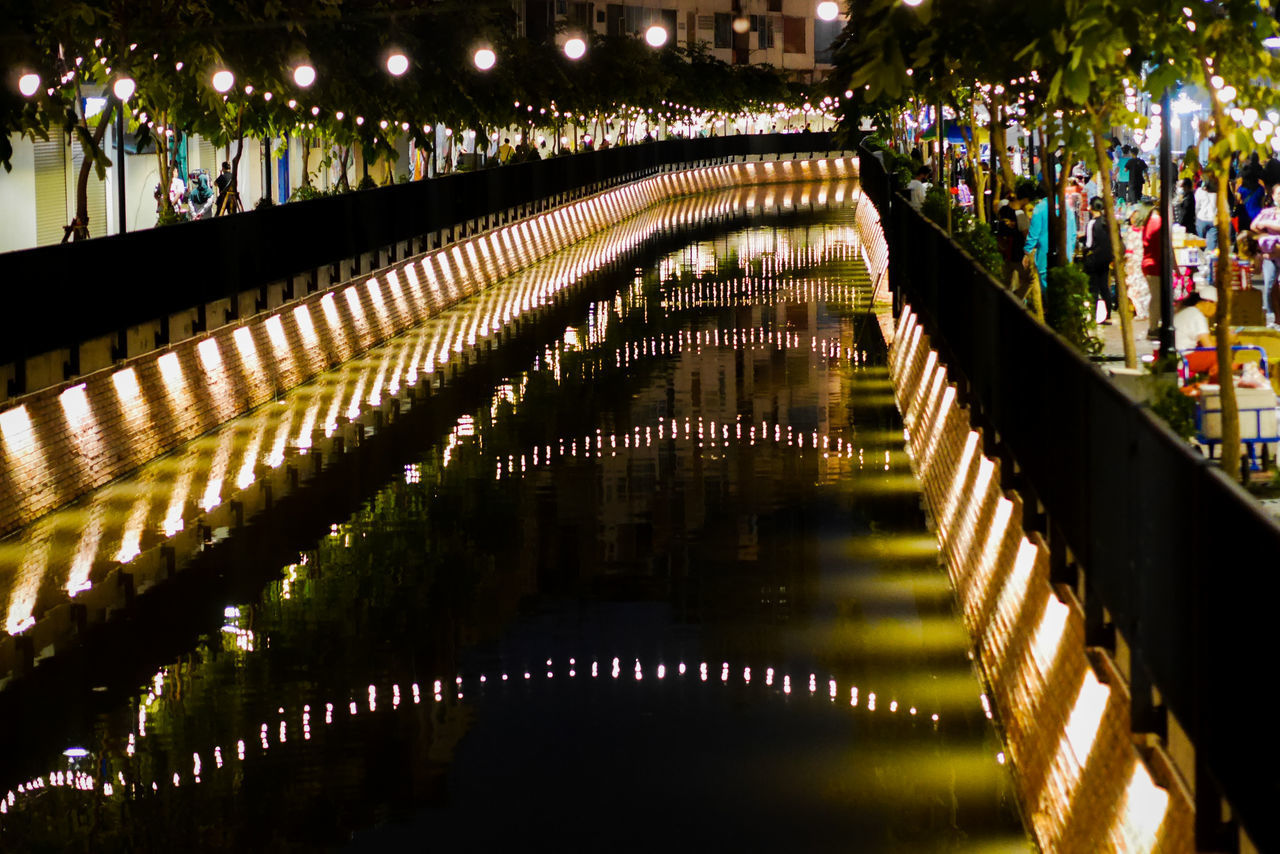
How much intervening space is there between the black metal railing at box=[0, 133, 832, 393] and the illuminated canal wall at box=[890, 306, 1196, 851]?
6587mm

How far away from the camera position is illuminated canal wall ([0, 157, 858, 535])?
14.9 meters

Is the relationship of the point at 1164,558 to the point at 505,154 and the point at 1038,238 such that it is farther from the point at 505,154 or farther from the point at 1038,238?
the point at 505,154

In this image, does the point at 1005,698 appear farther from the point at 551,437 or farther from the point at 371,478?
the point at 551,437

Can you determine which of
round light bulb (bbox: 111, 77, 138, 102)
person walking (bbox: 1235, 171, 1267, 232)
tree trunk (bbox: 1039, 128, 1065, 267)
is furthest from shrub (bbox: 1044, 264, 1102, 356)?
person walking (bbox: 1235, 171, 1267, 232)

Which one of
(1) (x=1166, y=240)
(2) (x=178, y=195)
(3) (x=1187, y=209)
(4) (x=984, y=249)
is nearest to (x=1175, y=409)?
(1) (x=1166, y=240)

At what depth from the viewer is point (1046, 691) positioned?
8.56 m

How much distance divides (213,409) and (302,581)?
6812 millimetres

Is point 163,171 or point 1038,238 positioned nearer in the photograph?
point 1038,238

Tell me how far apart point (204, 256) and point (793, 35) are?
132 m

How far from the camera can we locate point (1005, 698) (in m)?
9.43

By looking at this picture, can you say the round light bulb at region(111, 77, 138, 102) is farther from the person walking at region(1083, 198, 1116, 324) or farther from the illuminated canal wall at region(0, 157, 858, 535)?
the person walking at region(1083, 198, 1116, 324)

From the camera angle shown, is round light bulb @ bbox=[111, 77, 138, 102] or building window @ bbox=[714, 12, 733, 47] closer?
round light bulb @ bbox=[111, 77, 138, 102]

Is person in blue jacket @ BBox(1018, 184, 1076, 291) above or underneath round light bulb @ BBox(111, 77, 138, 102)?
underneath

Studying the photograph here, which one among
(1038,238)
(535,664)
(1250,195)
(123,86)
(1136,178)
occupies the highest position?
(123,86)
